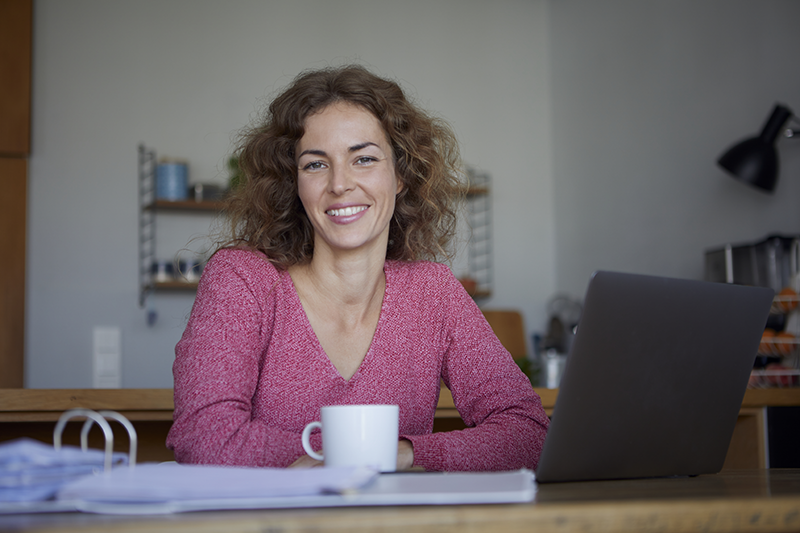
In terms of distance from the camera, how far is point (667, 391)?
0.82 metres

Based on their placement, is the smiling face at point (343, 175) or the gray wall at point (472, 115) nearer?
the smiling face at point (343, 175)

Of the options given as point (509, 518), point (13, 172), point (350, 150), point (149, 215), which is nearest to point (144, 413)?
point (350, 150)

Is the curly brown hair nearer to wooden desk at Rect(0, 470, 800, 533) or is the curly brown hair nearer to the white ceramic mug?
the white ceramic mug

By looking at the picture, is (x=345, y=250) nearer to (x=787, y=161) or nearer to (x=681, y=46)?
(x=787, y=161)

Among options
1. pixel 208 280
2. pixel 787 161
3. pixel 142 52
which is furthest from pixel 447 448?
pixel 142 52

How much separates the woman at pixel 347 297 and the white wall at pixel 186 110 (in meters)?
1.73

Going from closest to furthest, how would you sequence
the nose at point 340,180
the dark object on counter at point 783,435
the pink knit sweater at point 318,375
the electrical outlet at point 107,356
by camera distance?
the pink knit sweater at point 318,375 < the nose at point 340,180 < the dark object on counter at point 783,435 < the electrical outlet at point 107,356

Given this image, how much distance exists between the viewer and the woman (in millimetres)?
1087

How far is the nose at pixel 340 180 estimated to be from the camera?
53.4 inches

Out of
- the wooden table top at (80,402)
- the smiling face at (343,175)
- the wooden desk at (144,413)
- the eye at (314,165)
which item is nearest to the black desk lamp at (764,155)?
the wooden desk at (144,413)

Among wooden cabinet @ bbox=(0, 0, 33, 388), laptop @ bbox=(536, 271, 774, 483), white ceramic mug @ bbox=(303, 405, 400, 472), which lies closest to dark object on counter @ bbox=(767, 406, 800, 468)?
laptop @ bbox=(536, 271, 774, 483)

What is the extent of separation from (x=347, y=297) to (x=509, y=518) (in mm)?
967

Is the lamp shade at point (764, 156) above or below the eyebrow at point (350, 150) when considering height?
above

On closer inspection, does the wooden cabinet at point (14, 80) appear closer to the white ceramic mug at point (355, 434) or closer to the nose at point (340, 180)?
the nose at point (340, 180)
